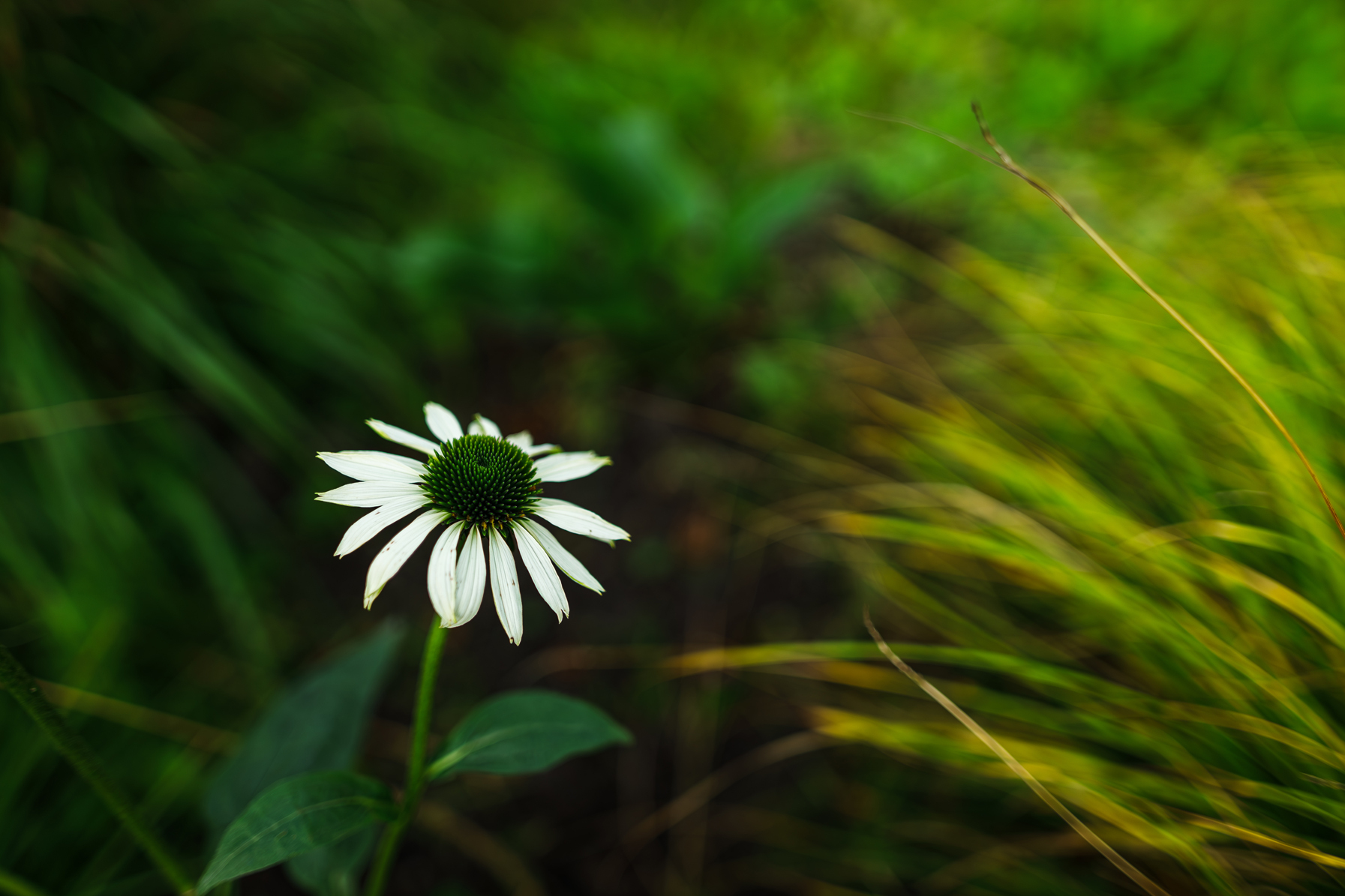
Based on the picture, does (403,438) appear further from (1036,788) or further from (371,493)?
(1036,788)

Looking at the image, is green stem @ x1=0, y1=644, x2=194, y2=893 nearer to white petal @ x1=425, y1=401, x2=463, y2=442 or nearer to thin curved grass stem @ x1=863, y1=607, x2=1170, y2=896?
white petal @ x1=425, y1=401, x2=463, y2=442

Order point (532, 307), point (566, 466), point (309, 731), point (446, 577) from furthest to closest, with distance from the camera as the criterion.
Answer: point (532, 307)
point (309, 731)
point (566, 466)
point (446, 577)

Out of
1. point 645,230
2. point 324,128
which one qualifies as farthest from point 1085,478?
point 324,128

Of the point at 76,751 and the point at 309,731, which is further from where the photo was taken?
the point at 309,731

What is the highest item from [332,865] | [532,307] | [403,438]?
[532,307]

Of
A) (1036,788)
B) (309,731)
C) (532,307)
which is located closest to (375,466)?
(309,731)

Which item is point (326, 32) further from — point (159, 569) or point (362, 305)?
point (159, 569)

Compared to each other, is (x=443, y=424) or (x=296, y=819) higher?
(x=443, y=424)
